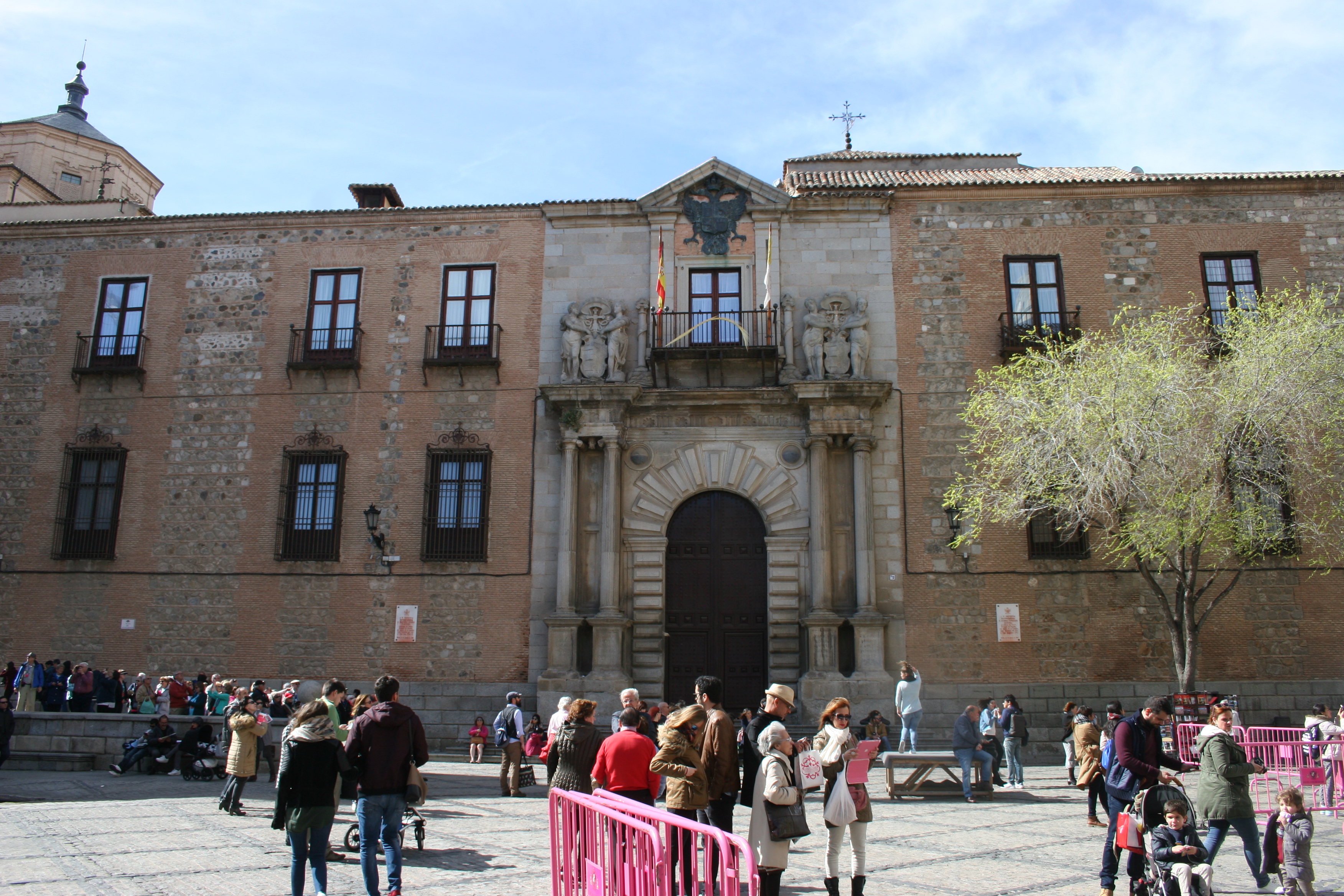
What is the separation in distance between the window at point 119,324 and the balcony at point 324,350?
3.47 m

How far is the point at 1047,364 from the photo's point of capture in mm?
18047

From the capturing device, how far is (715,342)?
20.3 m

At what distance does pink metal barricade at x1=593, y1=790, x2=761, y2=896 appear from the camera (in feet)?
14.5

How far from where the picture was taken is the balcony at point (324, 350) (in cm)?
2102

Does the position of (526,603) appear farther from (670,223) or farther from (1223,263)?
(1223,263)

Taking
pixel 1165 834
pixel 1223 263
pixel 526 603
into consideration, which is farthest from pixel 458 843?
pixel 1223 263

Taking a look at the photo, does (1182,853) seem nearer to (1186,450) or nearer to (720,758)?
(720,758)

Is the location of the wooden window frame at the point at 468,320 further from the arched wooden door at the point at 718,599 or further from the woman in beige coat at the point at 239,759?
the woman in beige coat at the point at 239,759

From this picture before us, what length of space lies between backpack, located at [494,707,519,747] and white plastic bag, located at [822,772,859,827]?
287 inches

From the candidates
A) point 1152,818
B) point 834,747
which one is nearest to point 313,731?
point 834,747

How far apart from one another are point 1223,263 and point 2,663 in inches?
1018

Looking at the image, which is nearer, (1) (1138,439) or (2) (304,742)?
(2) (304,742)

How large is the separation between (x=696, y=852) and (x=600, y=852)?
45.1 inches

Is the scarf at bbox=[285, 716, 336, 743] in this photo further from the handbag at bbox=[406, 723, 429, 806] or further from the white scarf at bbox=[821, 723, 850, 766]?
the white scarf at bbox=[821, 723, 850, 766]
